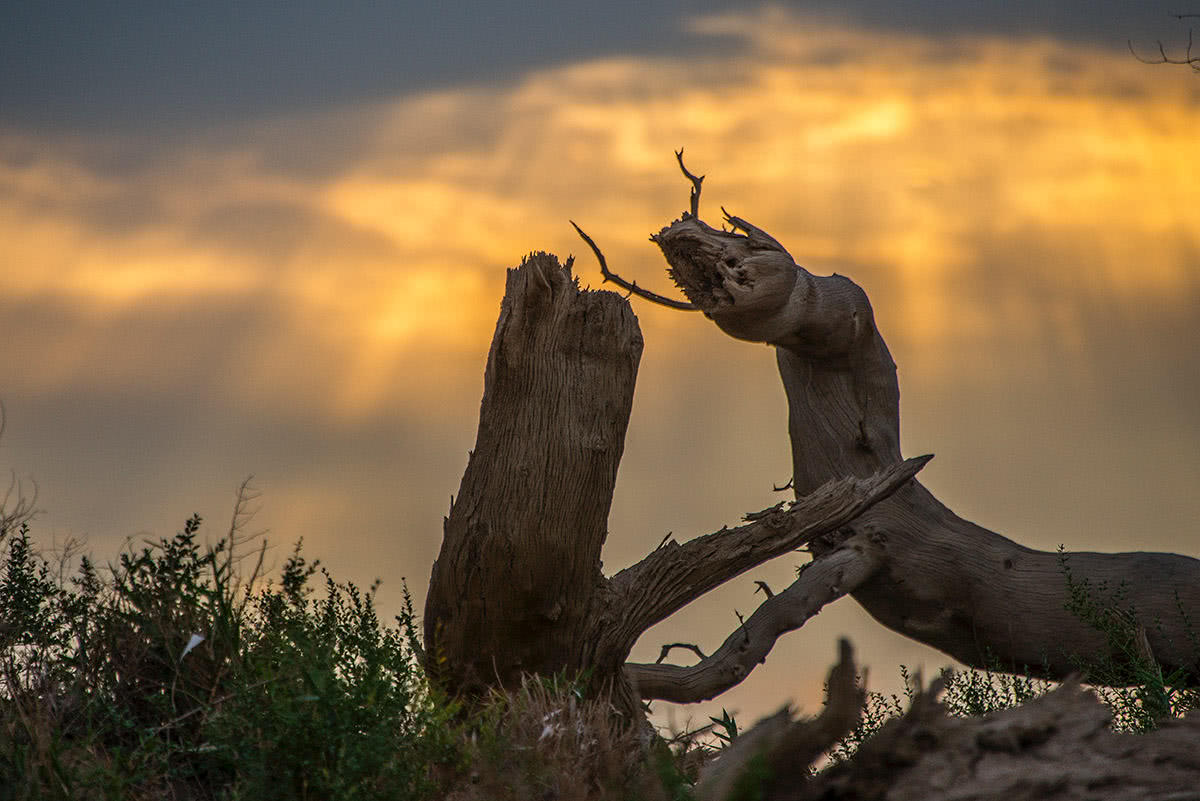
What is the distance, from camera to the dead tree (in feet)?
26.8

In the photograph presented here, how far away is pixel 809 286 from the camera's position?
472 inches

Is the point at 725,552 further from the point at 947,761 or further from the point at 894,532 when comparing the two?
the point at 947,761

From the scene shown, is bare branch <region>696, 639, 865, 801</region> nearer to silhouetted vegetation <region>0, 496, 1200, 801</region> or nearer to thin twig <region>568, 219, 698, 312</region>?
silhouetted vegetation <region>0, 496, 1200, 801</region>

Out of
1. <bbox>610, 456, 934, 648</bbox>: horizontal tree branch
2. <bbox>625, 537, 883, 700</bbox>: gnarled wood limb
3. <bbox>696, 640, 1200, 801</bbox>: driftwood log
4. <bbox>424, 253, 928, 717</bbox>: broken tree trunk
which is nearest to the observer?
<bbox>696, 640, 1200, 801</bbox>: driftwood log

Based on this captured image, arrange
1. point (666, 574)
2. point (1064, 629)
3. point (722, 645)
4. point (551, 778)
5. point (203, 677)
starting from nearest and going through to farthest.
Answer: point (551, 778)
point (203, 677)
point (666, 574)
point (722, 645)
point (1064, 629)

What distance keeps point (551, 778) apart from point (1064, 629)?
7.90 meters

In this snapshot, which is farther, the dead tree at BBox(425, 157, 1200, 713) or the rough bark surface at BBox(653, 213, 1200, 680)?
the rough bark surface at BBox(653, 213, 1200, 680)

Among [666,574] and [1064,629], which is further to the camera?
[1064,629]

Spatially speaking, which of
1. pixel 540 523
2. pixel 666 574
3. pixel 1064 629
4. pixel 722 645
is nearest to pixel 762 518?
pixel 666 574

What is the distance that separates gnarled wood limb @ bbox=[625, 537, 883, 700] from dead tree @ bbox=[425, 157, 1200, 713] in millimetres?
19

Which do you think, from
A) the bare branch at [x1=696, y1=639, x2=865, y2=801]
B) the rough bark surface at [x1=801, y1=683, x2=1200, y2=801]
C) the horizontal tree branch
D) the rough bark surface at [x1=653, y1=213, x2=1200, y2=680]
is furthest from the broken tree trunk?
the rough bark surface at [x1=801, y1=683, x2=1200, y2=801]

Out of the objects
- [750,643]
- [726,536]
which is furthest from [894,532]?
[726,536]

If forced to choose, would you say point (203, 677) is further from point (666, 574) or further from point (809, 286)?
point (809, 286)

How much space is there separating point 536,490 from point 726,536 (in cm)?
202
